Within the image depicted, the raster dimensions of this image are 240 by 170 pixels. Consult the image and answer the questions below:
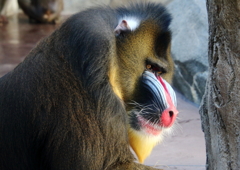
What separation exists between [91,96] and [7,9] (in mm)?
11047

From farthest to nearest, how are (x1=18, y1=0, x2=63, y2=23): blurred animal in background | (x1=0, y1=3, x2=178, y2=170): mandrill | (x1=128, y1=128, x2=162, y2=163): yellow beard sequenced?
1. (x1=18, y1=0, x2=63, y2=23): blurred animal in background
2. (x1=128, y1=128, x2=162, y2=163): yellow beard
3. (x1=0, y1=3, x2=178, y2=170): mandrill

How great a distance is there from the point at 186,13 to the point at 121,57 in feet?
15.3

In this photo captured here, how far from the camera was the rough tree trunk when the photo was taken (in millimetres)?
2781

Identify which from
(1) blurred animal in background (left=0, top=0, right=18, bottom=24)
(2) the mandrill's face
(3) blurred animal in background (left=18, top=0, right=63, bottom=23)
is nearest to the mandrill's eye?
(2) the mandrill's face

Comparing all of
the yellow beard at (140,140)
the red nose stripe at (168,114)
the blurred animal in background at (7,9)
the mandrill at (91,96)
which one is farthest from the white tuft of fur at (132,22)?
the blurred animal in background at (7,9)

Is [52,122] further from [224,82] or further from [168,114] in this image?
[224,82]

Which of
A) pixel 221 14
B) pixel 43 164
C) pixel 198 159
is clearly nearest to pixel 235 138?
pixel 221 14

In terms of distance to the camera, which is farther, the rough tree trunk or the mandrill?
the mandrill

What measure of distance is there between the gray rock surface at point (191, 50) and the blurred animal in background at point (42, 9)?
211 inches

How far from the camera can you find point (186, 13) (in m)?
7.59

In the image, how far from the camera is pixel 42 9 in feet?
40.3

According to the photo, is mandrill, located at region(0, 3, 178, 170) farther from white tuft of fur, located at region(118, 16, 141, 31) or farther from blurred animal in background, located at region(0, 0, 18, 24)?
blurred animal in background, located at region(0, 0, 18, 24)

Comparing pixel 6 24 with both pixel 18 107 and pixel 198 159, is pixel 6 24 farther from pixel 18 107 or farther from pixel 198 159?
pixel 18 107

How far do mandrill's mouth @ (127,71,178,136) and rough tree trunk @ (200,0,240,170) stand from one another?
11.4 inches
